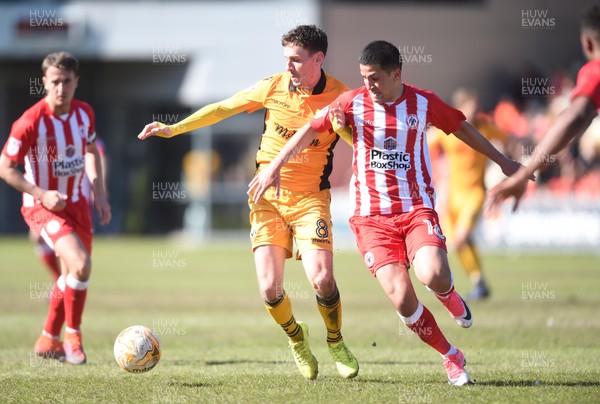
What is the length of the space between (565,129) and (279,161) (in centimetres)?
213

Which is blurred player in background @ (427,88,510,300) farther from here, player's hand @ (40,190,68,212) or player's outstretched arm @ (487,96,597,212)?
player's outstretched arm @ (487,96,597,212)

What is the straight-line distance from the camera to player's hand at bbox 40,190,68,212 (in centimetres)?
793

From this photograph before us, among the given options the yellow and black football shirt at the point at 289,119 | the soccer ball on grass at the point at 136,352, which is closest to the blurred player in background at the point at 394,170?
the yellow and black football shirt at the point at 289,119

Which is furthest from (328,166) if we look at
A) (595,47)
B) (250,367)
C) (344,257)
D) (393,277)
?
(344,257)

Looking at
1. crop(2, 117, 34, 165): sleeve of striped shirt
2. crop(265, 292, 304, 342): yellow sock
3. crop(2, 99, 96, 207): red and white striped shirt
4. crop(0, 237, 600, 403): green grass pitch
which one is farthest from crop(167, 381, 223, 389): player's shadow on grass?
crop(2, 117, 34, 165): sleeve of striped shirt

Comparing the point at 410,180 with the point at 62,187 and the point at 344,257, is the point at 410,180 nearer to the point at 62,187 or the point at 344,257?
the point at 62,187

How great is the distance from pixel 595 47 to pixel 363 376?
3.11 meters

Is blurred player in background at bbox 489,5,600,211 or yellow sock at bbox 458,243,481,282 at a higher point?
blurred player in background at bbox 489,5,600,211

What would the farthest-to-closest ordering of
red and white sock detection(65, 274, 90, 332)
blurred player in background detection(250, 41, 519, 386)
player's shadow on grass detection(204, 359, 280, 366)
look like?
red and white sock detection(65, 274, 90, 332), player's shadow on grass detection(204, 359, 280, 366), blurred player in background detection(250, 41, 519, 386)

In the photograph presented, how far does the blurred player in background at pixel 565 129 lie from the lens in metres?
5.70

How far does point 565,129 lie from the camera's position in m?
5.75

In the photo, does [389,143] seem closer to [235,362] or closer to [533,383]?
[533,383]

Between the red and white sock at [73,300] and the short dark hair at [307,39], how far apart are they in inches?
114

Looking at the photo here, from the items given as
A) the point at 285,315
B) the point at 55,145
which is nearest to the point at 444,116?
the point at 285,315
